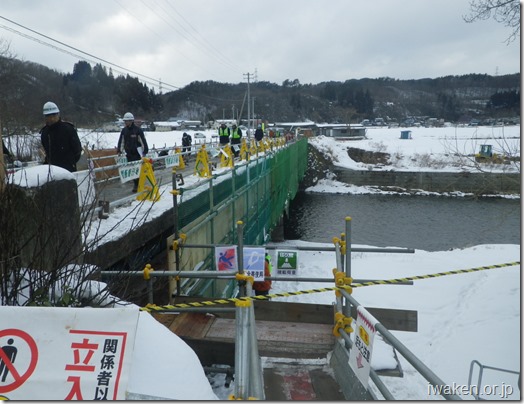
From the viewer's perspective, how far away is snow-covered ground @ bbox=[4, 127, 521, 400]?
2873 millimetres

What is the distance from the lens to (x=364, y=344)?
3135 millimetres

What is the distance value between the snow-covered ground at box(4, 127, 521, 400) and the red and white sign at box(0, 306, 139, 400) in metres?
0.18

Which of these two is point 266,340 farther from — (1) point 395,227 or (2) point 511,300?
(1) point 395,227

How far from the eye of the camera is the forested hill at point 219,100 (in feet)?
55.1

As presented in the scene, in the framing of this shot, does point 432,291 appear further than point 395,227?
No

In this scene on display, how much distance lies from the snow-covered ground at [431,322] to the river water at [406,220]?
6.05m

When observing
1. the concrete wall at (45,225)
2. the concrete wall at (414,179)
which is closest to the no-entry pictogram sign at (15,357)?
the concrete wall at (45,225)

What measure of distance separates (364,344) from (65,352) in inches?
78.9

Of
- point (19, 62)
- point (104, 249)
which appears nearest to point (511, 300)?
point (104, 249)

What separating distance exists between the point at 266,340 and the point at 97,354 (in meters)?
3.08

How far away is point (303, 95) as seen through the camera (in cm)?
16438

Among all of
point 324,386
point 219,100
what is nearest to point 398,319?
point 324,386

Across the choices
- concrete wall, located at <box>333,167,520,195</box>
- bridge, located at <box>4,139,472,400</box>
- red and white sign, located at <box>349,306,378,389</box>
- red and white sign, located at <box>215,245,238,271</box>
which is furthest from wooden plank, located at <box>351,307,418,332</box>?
concrete wall, located at <box>333,167,520,195</box>

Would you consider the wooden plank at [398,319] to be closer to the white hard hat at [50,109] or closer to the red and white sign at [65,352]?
the red and white sign at [65,352]
